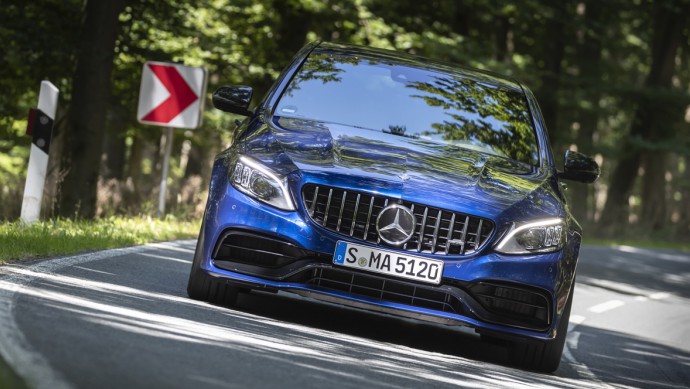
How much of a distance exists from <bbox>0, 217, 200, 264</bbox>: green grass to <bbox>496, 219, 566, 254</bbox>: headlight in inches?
129

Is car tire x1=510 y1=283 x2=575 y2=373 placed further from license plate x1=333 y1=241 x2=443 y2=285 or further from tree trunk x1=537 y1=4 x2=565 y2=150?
tree trunk x1=537 y1=4 x2=565 y2=150

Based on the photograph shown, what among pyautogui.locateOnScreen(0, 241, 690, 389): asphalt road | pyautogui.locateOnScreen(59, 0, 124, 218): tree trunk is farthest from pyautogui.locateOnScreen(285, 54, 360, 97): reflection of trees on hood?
pyautogui.locateOnScreen(59, 0, 124, 218): tree trunk

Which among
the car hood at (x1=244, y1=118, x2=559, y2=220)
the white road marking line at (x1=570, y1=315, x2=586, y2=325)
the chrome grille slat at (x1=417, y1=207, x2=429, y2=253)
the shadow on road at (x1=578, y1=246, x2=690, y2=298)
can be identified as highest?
the car hood at (x1=244, y1=118, x2=559, y2=220)

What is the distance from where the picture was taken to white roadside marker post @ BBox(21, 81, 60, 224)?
10742 mm

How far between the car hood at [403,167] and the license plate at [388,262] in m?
0.33

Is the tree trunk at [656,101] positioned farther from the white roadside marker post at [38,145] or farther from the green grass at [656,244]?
the white roadside marker post at [38,145]

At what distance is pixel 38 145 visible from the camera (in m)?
10.8

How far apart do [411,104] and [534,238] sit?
5.89ft

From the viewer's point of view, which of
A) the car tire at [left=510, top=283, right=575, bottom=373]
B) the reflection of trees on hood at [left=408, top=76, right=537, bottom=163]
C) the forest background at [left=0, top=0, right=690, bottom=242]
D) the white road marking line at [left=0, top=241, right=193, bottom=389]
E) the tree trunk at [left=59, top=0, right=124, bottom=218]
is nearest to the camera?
the white road marking line at [left=0, top=241, right=193, bottom=389]

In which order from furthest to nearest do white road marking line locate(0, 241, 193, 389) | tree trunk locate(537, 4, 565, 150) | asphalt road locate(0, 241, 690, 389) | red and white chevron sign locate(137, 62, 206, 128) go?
tree trunk locate(537, 4, 565, 150), red and white chevron sign locate(137, 62, 206, 128), asphalt road locate(0, 241, 690, 389), white road marking line locate(0, 241, 193, 389)

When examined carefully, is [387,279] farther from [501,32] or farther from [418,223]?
[501,32]

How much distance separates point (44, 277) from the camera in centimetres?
752

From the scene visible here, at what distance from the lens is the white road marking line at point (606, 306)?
13625mm

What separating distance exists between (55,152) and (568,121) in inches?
901
